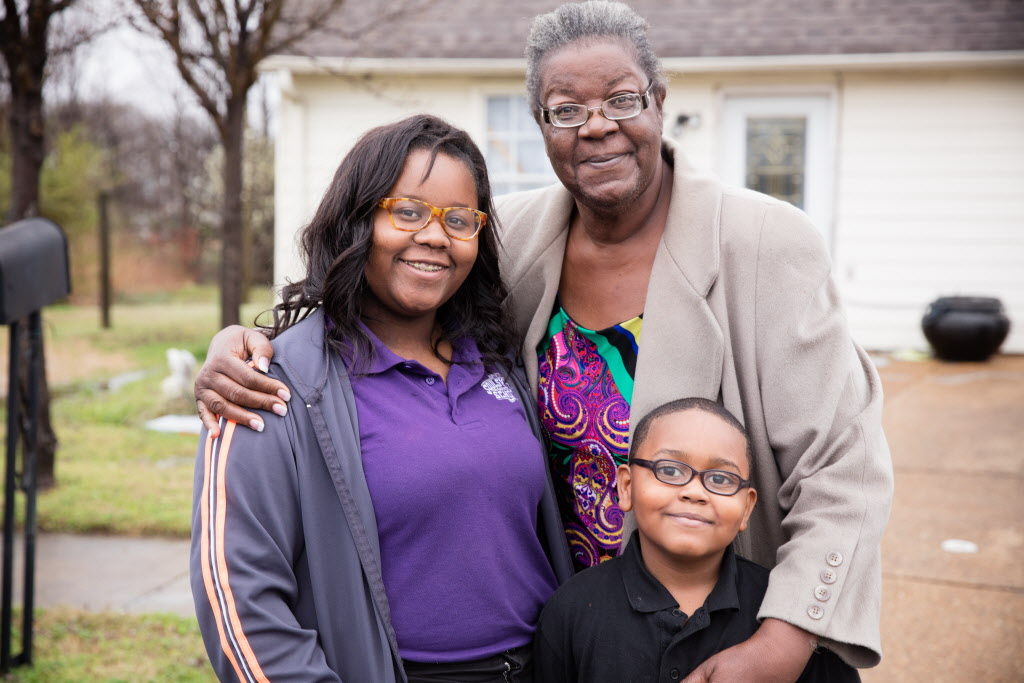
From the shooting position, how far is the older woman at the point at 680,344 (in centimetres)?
202

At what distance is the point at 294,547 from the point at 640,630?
79cm

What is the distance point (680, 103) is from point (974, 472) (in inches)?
218

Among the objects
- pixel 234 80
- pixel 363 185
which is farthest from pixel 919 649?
pixel 234 80

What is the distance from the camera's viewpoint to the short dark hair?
2.11 meters

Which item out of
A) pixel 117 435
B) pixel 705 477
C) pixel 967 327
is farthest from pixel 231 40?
pixel 967 327

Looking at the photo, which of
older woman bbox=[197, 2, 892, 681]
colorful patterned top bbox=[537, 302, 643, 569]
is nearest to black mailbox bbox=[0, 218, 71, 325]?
older woman bbox=[197, 2, 892, 681]

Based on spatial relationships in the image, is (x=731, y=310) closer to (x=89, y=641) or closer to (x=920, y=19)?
(x=89, y=641)

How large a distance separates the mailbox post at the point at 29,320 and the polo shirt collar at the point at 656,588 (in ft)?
7.97

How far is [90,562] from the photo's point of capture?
4.92 metres

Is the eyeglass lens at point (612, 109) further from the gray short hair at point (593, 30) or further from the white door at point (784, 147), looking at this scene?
the white door at point (784, 147)

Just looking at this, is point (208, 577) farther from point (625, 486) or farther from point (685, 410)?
point (685, 410)

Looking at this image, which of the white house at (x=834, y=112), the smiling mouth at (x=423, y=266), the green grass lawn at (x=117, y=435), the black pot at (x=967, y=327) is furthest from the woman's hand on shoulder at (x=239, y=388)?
the black pot at (x=967, y=327)

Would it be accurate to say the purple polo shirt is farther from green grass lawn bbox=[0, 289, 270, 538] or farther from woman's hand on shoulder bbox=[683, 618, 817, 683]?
green grass lawn bbox=[0, 289, 270, 538]

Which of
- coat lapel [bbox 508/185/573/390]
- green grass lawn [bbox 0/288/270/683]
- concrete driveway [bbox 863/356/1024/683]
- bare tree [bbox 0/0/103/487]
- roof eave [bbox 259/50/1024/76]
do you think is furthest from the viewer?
roof eave [bbox 259/50/1024/76]
